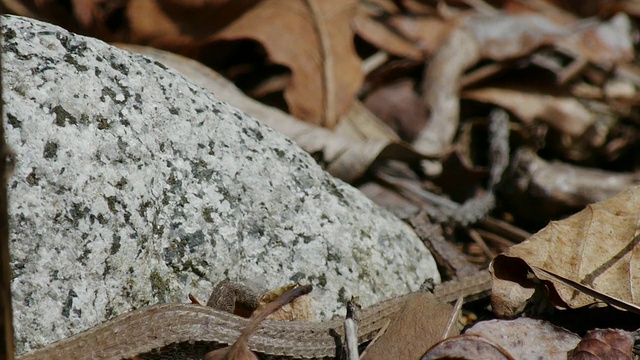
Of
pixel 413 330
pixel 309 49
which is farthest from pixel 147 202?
pixel 309 49

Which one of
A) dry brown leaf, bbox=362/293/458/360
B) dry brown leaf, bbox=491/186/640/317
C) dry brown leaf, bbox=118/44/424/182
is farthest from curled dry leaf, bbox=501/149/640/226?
dry brown leaf, bbox=362/293/458/360

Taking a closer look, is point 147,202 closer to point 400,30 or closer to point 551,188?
point 551,188

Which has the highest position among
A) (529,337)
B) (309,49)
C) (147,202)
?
(147,202)

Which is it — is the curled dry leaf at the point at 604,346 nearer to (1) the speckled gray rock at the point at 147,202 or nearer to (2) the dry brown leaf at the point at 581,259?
(2) the dry brown leaf at the point at 581,259

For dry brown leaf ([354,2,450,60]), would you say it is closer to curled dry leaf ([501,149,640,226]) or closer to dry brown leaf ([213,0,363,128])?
dry brown leaf ([213,0,363,128])

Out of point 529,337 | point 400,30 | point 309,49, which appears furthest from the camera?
point 400,30

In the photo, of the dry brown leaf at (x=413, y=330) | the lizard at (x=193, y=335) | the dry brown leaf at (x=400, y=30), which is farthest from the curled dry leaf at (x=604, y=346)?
the dry brown leaf at (x=400, y=30)
